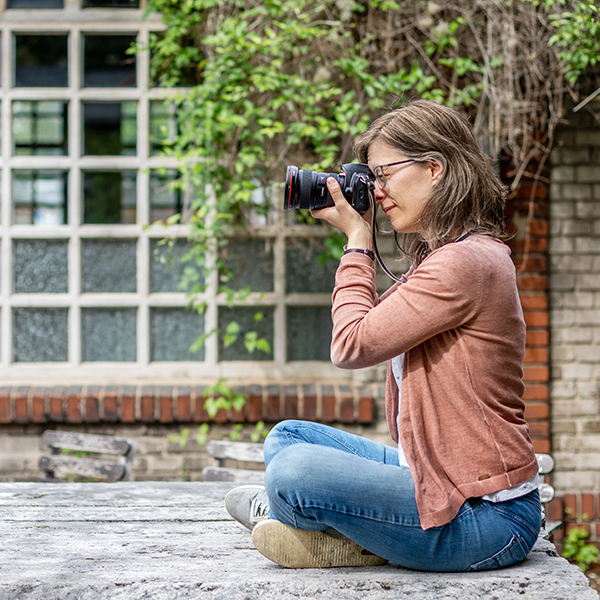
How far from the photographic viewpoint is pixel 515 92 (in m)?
3.05

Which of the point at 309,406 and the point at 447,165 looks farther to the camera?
the point at 309,406

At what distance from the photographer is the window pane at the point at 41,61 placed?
3379 millimetres

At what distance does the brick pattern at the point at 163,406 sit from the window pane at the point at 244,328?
242 mm

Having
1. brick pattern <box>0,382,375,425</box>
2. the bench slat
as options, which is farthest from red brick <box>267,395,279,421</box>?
the bench slat

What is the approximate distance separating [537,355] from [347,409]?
99cm

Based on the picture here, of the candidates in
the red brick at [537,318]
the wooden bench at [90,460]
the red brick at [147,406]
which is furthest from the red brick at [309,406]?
the red brick at [537,318]

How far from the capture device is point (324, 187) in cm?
158

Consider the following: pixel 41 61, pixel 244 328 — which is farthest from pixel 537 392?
pixel 41 61

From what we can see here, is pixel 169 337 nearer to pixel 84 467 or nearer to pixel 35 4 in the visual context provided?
pixel 84 467

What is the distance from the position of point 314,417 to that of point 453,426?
1937 millimetres

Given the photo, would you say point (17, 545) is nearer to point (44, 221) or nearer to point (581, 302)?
point (44, 221)

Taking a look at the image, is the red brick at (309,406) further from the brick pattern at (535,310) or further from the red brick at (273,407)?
the brick pattern at (535,310)

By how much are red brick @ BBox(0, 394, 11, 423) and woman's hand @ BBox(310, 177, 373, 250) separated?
2.34 m

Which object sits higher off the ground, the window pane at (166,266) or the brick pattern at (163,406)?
the window pane at (166,266)
